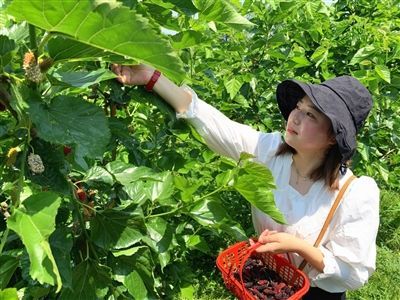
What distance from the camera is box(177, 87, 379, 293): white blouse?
1.75 metres

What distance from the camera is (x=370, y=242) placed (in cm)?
177

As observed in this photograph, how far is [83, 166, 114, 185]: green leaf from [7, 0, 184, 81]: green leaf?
0.56 metres

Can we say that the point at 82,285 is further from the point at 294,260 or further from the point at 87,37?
the point at 294,260

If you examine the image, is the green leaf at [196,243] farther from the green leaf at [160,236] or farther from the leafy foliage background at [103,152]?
the green leaf at [160,236]

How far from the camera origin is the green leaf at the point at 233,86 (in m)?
2.49

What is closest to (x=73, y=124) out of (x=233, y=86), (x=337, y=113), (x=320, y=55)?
(x=337, y=113)

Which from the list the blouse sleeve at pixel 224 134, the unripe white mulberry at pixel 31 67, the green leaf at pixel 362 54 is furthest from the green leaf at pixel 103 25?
the green leaf at pixel 362 54

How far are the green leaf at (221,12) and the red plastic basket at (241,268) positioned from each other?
0.79 metres

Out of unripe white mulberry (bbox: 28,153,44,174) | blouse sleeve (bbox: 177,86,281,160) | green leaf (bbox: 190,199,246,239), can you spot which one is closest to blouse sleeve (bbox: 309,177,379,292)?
blouse sleeve (bbox: 177,86,281,160)

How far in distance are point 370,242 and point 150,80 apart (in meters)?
0.96

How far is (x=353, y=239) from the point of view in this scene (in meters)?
1.74

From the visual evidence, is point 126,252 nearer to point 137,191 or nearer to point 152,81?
point 137,191

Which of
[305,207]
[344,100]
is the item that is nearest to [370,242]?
[305,207]

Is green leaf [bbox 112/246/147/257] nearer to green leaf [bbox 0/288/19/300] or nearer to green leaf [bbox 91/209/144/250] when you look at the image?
green leaf [bbox 91/209/144/250]
